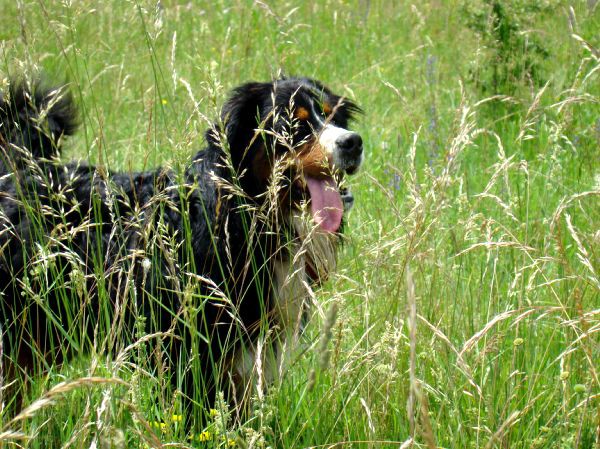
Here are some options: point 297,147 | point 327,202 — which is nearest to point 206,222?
point 327,202

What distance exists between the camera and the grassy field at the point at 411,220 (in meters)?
1.74

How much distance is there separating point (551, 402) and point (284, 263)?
1200mm

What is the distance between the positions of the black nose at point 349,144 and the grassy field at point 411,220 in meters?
0.12

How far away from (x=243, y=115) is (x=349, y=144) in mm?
445

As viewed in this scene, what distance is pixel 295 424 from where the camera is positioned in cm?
201

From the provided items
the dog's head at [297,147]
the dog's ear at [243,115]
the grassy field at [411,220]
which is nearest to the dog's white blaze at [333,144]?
the dog's head at [297,147]

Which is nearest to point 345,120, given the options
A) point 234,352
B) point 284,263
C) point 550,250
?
point 284,263

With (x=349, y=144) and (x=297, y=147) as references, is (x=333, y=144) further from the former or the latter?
(x=297, y=147)

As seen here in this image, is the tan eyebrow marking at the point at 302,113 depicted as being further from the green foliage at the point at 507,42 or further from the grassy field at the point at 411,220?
the green foliage at the point at 507,42

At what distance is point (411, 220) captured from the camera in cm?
195

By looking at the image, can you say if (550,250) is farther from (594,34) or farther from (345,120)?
(594,34)

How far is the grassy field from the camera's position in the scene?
68.4 inches

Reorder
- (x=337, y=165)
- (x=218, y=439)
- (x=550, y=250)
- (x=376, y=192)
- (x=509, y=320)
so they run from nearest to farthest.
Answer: (x=218, y=439) → (x=509, y=320) → (x=337, y=165) → (x=550, y=250) → (x=376, y=192)

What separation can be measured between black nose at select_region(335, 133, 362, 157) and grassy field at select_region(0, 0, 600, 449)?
0.12m
